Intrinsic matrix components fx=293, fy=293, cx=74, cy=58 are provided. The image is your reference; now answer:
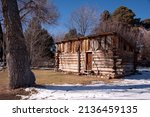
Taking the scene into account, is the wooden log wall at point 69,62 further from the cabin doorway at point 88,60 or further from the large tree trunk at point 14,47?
the large tree trunk at point 14,47

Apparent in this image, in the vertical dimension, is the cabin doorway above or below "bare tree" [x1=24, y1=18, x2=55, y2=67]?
below

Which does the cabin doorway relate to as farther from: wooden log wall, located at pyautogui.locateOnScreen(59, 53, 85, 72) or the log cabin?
wooden log wall, located at pyautogui.locateOnScreen(59, 53, 85, 72)

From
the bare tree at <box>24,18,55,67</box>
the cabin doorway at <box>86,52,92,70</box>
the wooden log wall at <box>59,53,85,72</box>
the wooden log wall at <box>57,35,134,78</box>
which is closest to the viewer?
the wooden log wall at <box>57,35,134,78</box>

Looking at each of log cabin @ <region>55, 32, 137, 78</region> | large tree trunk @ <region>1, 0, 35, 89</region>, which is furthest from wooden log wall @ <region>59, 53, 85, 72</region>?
large tree trunk @ <region>1, 0, 35, 89</region>

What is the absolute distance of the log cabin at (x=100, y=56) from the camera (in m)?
24.8

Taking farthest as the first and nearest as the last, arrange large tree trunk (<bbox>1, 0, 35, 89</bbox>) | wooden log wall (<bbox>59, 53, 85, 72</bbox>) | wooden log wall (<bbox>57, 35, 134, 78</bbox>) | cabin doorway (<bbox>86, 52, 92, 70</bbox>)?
wooden log wall (<bbox>59, 53, 85, 72</bbox>), cabin doorway (<bbox>86, 52, 92, 70</bbox>), wooden log wall (<bbox>57, 35, 134, 78</bbox>), large tree trunk (<bbox>1, 0, 35, 89</bbox>)

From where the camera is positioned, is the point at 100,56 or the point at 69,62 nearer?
the point at 100,56

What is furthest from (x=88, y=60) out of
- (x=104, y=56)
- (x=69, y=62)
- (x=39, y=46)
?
(x=39, y=46)

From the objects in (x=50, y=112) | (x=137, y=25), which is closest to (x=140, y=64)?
(x=137, y=25)

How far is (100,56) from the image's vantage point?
25.8m

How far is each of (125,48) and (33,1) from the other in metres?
11.4

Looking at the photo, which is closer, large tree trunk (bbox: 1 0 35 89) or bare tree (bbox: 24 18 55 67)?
large tree trunk (bbox: 1 0 35 89)

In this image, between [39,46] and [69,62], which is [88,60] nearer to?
[69,62]

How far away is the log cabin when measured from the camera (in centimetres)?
2475
